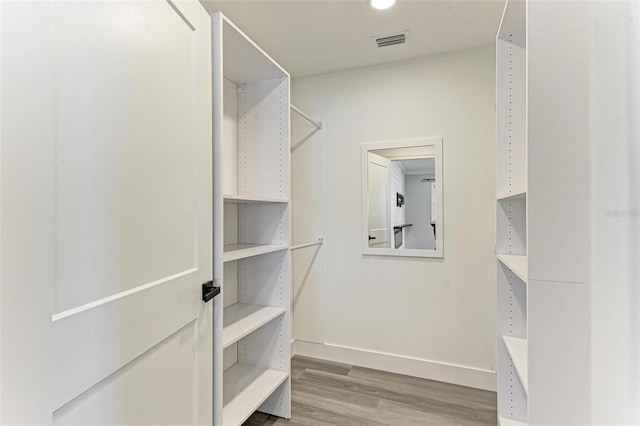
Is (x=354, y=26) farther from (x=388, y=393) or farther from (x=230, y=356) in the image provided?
(x=388, y=393)

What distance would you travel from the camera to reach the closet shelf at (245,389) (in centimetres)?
155

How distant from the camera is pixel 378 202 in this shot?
261 cm

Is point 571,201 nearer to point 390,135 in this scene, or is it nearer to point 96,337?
point 96,337

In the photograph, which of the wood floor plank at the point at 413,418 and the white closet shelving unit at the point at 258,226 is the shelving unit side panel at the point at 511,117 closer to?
the white closet shelving unit at the point at 258,226

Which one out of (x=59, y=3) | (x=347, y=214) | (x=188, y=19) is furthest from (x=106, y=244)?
(x=347, y=214)

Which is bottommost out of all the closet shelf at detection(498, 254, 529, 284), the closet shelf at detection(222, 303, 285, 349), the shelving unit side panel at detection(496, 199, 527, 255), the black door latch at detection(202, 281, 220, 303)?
the closet shelf at detection(222, 303, 285, 349)

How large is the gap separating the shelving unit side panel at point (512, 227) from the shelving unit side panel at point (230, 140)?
158 centimetres

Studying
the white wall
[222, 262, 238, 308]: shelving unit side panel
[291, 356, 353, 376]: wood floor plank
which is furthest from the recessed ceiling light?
[291, 356, 353, 376]: wood floor plank

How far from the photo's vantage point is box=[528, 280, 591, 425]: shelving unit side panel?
32.8 inches

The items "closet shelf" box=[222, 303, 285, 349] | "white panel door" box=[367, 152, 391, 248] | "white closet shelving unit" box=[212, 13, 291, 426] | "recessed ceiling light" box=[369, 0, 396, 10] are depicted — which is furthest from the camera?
"white panel door" box=[367, 152, 391, 248]

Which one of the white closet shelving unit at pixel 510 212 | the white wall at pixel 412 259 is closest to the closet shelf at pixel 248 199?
the white wall at pixel 412 259

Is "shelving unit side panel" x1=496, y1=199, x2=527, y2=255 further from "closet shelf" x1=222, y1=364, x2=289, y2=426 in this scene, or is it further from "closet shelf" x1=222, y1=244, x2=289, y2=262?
"closet shelf" x1=222, y1=364, x2=289, y2=426

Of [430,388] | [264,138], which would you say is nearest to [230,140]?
[264,138]

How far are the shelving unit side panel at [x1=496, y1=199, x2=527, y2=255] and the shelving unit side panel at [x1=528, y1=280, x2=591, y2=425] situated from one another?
728mm
